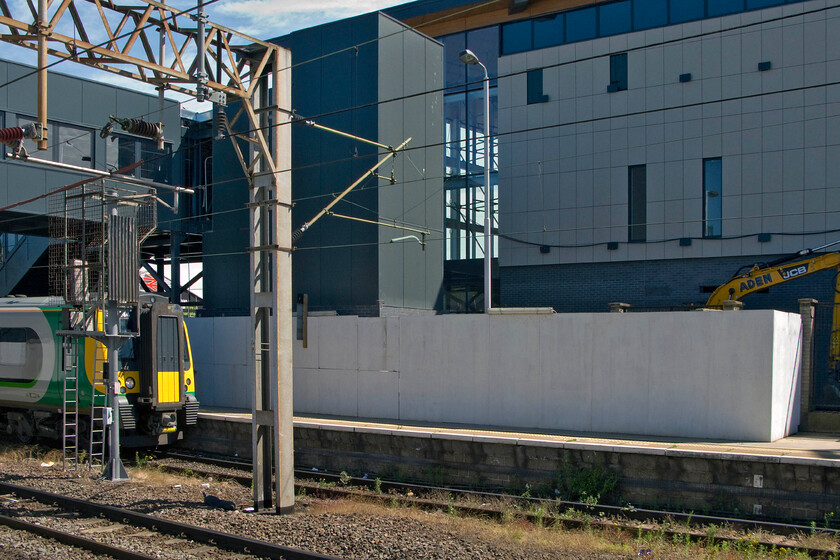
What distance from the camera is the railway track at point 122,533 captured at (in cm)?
892

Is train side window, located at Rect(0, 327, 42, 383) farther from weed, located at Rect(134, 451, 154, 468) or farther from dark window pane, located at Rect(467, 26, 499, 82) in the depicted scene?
dark window pane, located at Rect(467, 26, 499, 82)

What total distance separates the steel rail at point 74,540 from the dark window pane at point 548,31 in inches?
834

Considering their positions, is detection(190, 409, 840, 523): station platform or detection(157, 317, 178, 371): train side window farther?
detection(157, 317, 178, 371): train side window

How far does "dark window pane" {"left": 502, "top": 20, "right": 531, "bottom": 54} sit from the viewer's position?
1032 inches

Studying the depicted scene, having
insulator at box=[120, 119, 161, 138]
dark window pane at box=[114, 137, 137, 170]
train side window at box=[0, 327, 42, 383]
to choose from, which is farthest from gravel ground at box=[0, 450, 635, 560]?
dark window pane at box=[114, 137, 137, 170]

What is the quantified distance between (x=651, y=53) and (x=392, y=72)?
327 inches

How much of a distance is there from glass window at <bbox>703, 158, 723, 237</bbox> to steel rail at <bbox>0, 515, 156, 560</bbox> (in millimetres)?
18569

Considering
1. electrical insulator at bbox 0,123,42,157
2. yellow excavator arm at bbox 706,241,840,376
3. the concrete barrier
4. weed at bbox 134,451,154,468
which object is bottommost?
weed at bbox 134,451,154,468

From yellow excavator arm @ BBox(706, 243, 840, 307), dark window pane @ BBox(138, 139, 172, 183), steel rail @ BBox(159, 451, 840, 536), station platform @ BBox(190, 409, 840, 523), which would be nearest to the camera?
steel rail @ BBox(159, 451, 840, 536)

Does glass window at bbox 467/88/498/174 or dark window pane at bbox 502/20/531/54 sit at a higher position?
dark window pane at bbox 502/20/531/54

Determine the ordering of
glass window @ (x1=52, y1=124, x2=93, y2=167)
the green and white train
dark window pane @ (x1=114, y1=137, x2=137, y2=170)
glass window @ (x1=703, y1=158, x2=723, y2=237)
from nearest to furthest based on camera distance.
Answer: the green and white train < glass window @ (x1=703, y1=158, x2=723, y2=237) < glass window @ (x1=52, y1=124, x2=93, y2=167) < dark window pane @ (x1=114, y1=137, x2=137, y2=170)

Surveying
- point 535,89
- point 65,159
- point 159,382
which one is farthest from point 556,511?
point 65,159

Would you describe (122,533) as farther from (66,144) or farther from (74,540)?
(66,144)

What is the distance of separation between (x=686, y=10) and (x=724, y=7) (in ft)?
3.68
